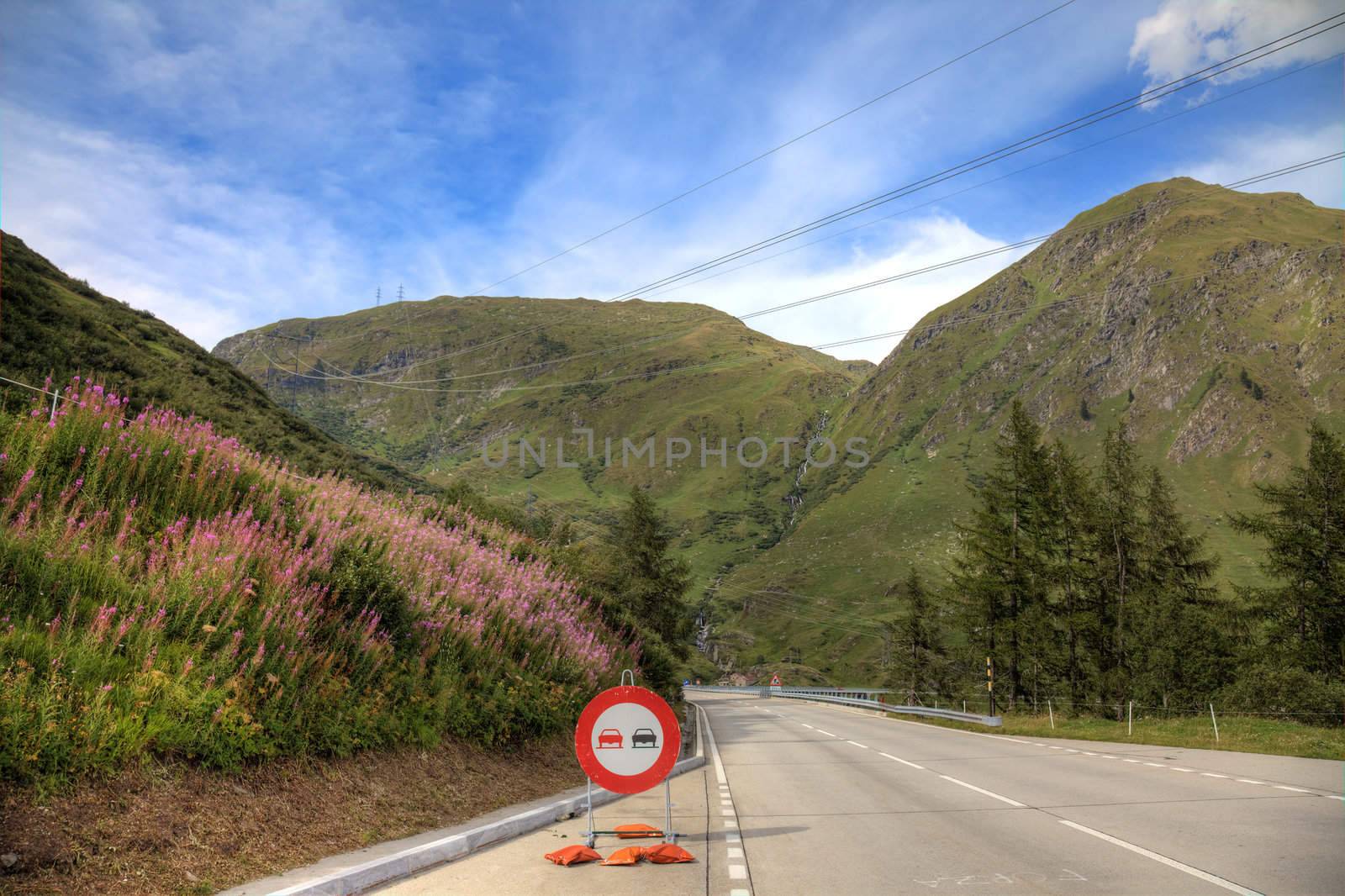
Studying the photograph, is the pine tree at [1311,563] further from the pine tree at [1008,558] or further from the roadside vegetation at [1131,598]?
the pine tree at [1008,558]

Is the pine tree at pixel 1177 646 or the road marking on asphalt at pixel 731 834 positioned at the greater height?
the pine tree at pixel 1177 646

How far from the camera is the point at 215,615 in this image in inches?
299

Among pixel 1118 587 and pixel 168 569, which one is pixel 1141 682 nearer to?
pixel 1118 587

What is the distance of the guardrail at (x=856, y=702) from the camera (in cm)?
3047

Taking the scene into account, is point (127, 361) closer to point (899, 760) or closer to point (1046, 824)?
point (899, 760)

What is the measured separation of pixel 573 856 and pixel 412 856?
1.36m

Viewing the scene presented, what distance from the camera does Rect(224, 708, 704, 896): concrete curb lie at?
5.55 metres

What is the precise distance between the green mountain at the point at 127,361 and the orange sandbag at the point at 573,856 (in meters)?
7.86

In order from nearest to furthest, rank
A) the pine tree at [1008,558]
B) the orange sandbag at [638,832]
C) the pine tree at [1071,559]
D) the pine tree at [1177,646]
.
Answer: the orange sandbag at [638,832]
the pine tree at [1177,646]
the pine tree at [1008,558]
the pine tree at [1071,559]

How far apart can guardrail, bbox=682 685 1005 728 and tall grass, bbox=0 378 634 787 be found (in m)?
22.4

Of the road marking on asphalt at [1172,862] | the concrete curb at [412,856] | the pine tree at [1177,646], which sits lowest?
the concrete curb at [412,856]

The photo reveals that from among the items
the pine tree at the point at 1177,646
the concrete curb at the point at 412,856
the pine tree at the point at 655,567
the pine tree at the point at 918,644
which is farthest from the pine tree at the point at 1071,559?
the concrete curb at the point at 412,856

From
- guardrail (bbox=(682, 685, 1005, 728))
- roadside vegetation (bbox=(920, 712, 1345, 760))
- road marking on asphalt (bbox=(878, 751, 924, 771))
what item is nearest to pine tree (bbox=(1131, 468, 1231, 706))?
guardrail (bbox=(682, 685, 1005, 728))

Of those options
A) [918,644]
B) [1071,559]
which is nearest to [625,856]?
[1071,559]
